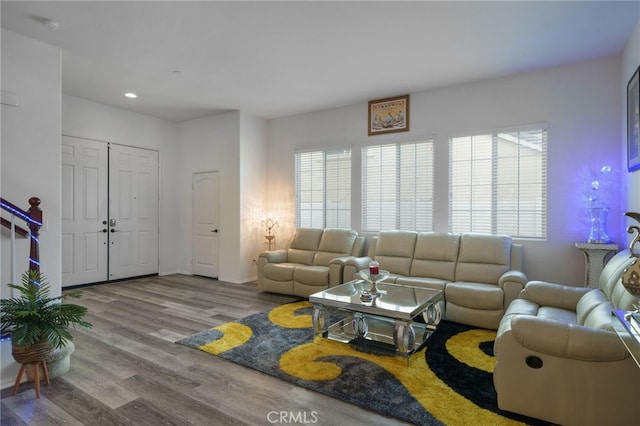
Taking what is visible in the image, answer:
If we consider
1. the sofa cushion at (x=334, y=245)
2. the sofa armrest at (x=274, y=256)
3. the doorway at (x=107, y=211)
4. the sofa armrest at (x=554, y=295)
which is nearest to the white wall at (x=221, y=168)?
the doorway at (x=107, y=211)

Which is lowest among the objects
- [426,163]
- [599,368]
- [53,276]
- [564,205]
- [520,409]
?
[520,409]

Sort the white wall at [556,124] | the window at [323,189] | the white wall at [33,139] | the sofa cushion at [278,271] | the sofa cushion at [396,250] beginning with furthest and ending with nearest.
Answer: the window at [323,189]
the sofa cushion at [278,271]
the sofa cushion at [396,250]
the white wall at [556,124]
the white wall at [33,139]

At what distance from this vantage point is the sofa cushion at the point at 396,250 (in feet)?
15.0

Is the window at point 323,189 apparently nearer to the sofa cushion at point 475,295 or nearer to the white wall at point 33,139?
the sofa cushion at point 475,295

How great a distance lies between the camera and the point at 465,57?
3.79 meters

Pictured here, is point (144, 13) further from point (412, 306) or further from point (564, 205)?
point (564, 205)

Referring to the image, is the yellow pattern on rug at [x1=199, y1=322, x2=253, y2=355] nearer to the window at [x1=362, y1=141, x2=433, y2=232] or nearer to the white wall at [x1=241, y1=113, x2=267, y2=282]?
the white wall at [x1=241, y1=113, x2=267, y2=282]

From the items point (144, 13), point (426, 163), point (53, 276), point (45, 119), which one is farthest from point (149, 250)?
point (426, 163)

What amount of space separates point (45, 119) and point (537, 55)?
517cm

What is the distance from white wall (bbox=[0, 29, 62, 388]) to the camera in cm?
300

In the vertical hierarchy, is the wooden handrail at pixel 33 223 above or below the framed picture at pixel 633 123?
below

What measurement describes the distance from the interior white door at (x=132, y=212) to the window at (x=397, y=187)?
4.08 metres

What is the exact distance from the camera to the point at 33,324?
2369mm

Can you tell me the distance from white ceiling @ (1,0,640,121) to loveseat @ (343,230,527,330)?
2146mm
